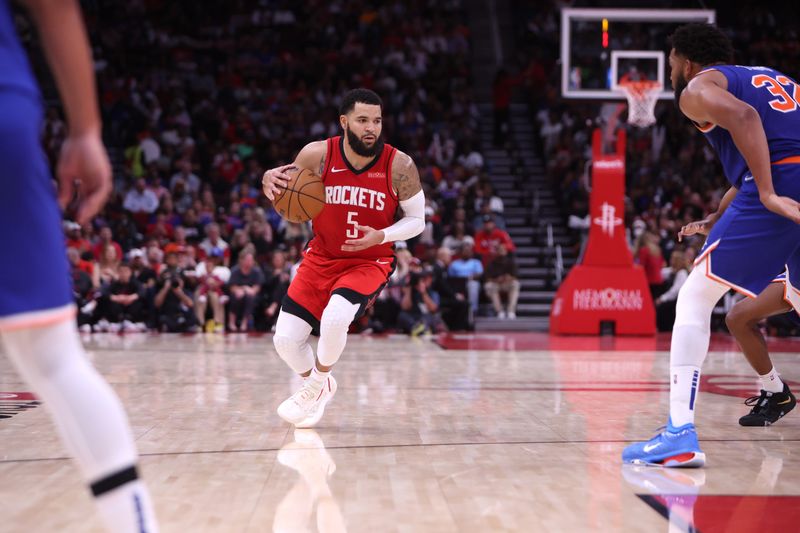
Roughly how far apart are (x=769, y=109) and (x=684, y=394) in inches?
49.3

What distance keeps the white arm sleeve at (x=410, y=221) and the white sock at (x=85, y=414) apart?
280 centimetres

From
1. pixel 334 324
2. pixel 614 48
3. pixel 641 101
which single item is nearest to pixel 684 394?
pixel 334 324

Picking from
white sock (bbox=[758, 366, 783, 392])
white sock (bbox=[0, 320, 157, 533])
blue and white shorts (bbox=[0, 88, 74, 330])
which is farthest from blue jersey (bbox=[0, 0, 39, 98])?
white sock (bbox=[758, 366, 783, 392])

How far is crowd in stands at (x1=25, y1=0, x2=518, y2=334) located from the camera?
40.6 feet

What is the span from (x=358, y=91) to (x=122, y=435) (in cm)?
317

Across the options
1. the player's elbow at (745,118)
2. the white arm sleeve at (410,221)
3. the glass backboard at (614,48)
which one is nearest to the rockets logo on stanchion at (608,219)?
the glass backboard at (614,48)

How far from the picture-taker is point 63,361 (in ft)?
6.25

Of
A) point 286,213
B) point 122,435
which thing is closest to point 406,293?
point 286,213

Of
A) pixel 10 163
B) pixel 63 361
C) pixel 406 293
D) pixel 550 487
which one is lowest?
pixel 406 293

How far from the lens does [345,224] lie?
4828mm

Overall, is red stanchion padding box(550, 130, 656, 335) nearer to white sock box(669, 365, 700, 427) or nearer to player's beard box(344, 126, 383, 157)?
player's beard box(344, 126, 383, 157)

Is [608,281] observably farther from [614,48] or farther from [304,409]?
[304,409]

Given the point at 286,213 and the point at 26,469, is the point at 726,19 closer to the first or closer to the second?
the point at 286,213

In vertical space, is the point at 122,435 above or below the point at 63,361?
below
